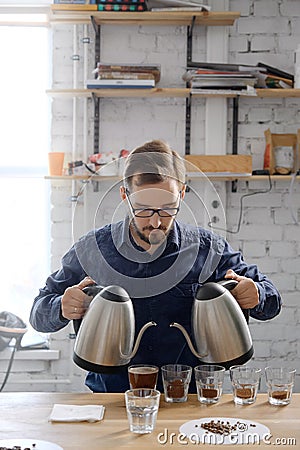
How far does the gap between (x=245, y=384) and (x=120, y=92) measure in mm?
1912

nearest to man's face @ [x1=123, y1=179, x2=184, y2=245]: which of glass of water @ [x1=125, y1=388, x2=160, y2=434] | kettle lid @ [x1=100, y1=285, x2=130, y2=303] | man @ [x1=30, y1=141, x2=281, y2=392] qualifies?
man @ [x1=30, y1=141, x2=281, y2=392]

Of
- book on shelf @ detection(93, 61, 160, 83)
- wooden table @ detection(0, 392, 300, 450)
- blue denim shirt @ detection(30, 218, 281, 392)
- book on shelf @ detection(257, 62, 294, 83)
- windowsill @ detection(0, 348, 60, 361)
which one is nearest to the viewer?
wooden table @ detection(0, 392, 300, 450)

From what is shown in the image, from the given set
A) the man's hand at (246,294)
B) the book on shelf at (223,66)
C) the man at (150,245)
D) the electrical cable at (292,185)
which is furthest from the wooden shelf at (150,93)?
the man's hand at (246,294)

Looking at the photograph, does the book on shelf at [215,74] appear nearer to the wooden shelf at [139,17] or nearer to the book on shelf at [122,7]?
the wooden shelf at [139,17]

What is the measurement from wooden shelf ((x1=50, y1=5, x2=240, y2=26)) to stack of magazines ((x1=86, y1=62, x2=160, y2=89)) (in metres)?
0.25

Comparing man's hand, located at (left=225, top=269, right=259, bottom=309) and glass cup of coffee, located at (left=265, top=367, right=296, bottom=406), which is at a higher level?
man's hand, located at (left=225, top=269, right=259, bottom=309)

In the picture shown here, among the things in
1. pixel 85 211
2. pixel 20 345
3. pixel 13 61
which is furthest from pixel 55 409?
pixel 13 61

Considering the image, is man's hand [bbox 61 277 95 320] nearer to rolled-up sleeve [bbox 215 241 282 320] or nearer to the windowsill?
rolled-up sleeve [bbox 215 241 282 320]

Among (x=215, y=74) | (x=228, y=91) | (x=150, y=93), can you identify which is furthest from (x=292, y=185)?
(x=150, y=93)

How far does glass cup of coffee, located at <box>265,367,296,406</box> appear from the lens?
1.93 metres

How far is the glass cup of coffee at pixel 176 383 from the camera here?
194 centimetres

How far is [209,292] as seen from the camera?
1.77 meters

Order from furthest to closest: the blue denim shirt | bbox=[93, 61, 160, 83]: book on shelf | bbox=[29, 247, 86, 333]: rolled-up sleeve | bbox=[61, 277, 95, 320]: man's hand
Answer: bbox=[93, 61, 160, 83]: book on shelf < bbox=[29, 247, 86, 333]: rolled-up sleeve < bbox=[61, 277, 95, 320]: man's hand < the blue denim shirt

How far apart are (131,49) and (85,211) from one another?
200 centimetres
